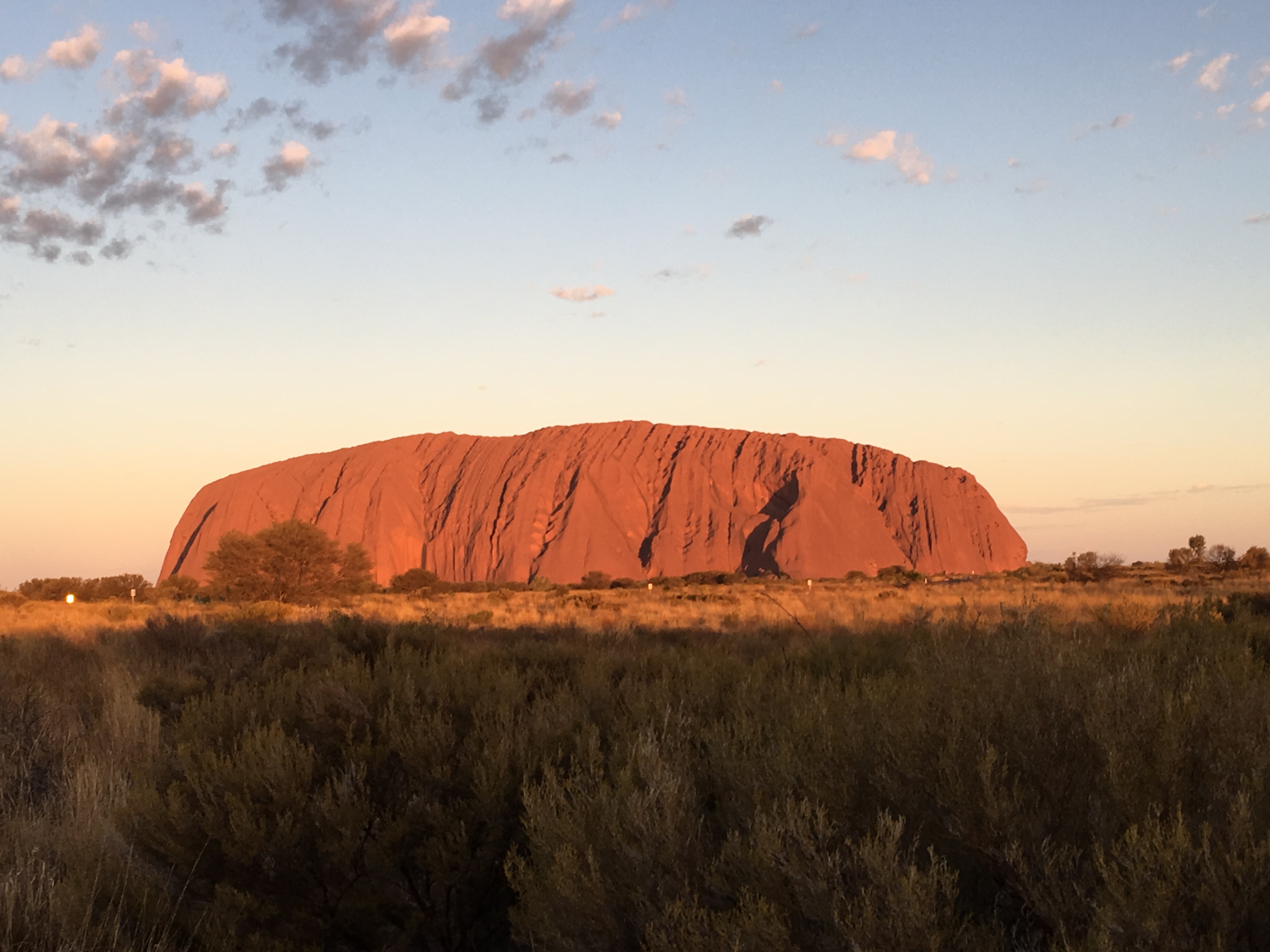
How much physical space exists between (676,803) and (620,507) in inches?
3672

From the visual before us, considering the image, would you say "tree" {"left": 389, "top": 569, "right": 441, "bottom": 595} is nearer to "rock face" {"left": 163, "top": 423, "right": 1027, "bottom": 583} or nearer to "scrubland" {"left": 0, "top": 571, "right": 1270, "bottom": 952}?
"rock face" {"left": 163, "top": 423, "right": 1027, "bottom": 583}

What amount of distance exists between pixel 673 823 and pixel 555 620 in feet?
63.3

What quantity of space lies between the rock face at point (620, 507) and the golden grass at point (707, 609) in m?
47.5

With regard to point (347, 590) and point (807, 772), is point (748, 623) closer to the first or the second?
point (807, 772)

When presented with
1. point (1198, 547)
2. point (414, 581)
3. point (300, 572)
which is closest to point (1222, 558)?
point (1198, 547)

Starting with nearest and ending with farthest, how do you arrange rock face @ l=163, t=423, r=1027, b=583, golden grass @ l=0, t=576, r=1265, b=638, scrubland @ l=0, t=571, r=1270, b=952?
scrubland @ l=0, t=571, r=1270, b=952 → golden grass @ l=0, t=576, r=1265, b=638 → rock face @ l=163, t=423, r=1027, b=583

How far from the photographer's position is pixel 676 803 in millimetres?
3520

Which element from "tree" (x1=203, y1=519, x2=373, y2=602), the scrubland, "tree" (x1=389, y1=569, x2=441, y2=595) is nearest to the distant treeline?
"tree" (x1=203, y1=519, x2=373, y2=602)

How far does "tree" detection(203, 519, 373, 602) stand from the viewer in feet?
119

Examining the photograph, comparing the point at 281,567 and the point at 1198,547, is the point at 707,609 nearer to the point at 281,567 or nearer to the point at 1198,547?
the point at 281,567

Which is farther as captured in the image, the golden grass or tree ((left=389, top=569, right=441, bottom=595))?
tree ((left=389, top=569, right=441, bottom=595))

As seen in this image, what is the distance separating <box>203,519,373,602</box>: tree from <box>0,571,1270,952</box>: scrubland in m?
28.9

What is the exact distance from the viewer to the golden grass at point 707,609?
17297 mm

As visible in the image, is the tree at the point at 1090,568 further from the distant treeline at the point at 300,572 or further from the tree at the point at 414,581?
the tree at the point at 414,581
